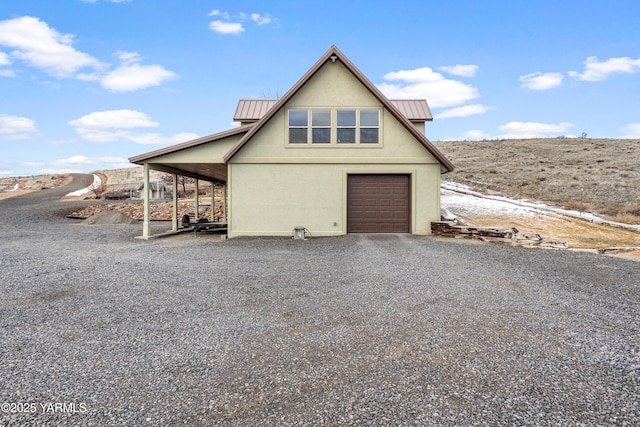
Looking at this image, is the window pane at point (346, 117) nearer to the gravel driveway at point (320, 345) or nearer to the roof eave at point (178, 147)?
the roof eave at point (178, 147)

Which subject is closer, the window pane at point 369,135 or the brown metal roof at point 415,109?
the window pane at point 369,135

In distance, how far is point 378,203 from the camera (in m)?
14.8

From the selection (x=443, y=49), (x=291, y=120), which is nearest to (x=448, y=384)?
(x=291, y=120)

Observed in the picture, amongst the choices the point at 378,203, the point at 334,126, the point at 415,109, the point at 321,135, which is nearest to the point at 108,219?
the point at 321,135

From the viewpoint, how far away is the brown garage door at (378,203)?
14.6m

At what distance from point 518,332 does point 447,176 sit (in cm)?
3071

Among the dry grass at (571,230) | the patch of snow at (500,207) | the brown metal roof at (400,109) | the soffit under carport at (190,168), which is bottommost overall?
the dry grass at (571,230)

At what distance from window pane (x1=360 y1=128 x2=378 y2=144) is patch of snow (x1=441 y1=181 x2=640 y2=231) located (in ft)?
24.2

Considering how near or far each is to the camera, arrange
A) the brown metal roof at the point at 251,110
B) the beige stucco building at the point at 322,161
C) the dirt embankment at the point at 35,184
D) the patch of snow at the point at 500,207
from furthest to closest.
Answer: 1. the dirt embankment at the point at 35,184
2. the patch of snow at the point at 500,207
3. the brown metal roof at the point at 251,110
4. the beige stucco building at the point at 322,161

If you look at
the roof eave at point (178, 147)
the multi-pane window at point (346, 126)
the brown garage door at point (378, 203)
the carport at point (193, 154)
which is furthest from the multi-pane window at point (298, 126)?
the brown garage door at point (378, 203)

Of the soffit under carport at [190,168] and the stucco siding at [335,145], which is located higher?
the stucco siding at [335,145]

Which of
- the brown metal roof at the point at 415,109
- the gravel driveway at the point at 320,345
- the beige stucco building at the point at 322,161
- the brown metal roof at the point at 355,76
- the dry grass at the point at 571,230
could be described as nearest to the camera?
the gravel driveway at the point at 320,345

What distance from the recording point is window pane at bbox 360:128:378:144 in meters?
14.5

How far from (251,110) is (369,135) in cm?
655
